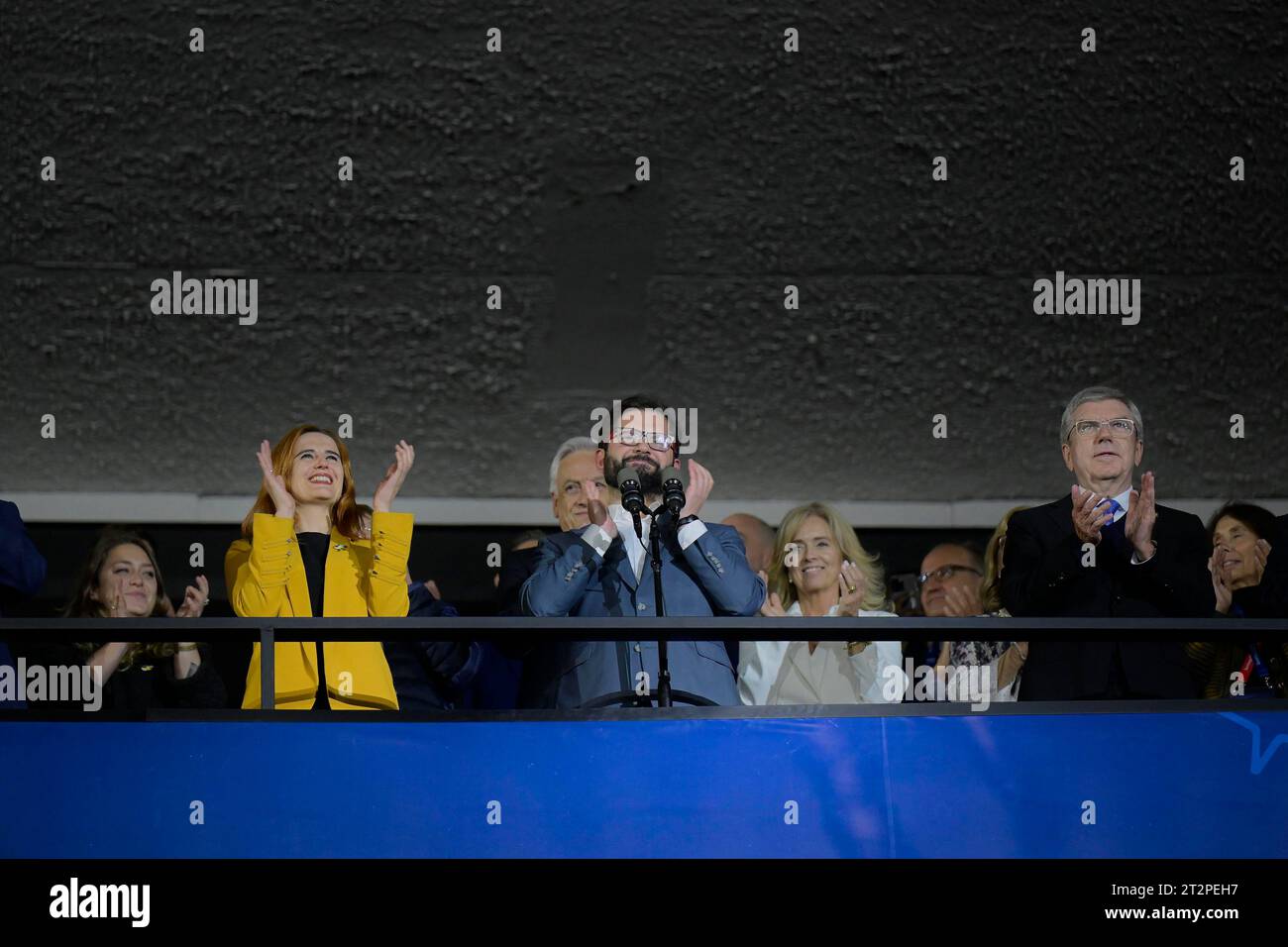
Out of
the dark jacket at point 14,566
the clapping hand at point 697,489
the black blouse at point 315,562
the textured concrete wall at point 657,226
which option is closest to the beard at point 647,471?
the clapping hand at point 697,489

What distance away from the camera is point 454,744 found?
414 cm

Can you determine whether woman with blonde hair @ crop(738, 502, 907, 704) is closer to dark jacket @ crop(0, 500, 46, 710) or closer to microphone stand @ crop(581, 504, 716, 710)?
microphone stand @ crop(581, 504, 716, 710)

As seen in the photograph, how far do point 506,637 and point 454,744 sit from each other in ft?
1.14

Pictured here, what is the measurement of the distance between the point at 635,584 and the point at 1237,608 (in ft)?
6.68

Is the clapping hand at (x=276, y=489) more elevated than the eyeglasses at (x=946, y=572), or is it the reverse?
the clapping hand at (x=276, y=489)

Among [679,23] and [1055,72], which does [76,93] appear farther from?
[1055,72]

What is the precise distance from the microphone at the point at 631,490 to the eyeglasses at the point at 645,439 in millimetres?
137

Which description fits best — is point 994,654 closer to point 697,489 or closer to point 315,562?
point 697,489

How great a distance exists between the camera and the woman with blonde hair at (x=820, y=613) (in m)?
4.85

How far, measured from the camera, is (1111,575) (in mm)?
4551

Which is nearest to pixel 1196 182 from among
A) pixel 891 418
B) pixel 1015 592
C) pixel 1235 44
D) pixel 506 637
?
pixel 1235 44

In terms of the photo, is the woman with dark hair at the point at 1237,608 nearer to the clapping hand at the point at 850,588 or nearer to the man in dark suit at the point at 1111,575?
the man in dark suit at the point at 1111,575

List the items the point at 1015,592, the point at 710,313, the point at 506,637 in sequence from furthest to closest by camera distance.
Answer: the point at 710,313, the point at 1015,592, the point at 506,637
